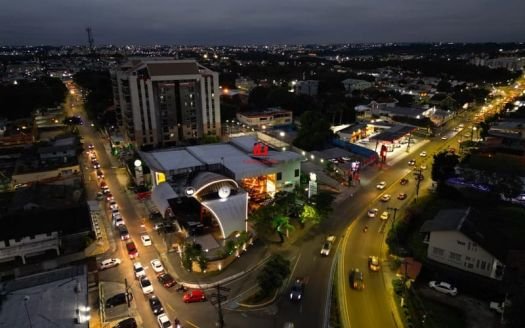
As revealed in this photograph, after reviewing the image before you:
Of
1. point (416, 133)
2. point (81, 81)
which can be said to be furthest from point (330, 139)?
point (81, 81)

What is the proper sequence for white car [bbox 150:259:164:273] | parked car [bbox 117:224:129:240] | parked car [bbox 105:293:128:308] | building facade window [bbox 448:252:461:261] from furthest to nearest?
parked car [bbox 117:224:129:240], white car [bbox 150:259:164:273], building facade window [bbox 448:252:461:261], parked car [bbox 105:293:128:308]

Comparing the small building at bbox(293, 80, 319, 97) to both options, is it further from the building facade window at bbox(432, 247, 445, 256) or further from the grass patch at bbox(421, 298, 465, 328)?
the grass patch at bbox(421, 298, 465, 328)

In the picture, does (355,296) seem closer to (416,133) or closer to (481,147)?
(481,147)

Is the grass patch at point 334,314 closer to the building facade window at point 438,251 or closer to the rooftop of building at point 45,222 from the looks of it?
the building facade window at point 438,251

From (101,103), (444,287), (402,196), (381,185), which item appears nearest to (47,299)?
(444,287)

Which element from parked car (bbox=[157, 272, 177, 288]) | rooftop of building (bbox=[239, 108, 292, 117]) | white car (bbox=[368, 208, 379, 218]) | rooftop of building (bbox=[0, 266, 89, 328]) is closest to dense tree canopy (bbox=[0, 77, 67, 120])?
rooftop of building (bbox=[239, 108, 292, 117])

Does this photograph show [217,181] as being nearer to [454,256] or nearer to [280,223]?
[280,223]

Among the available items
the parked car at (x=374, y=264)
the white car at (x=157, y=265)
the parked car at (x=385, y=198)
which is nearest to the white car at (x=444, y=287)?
the parked car at (x=374, y=264)
